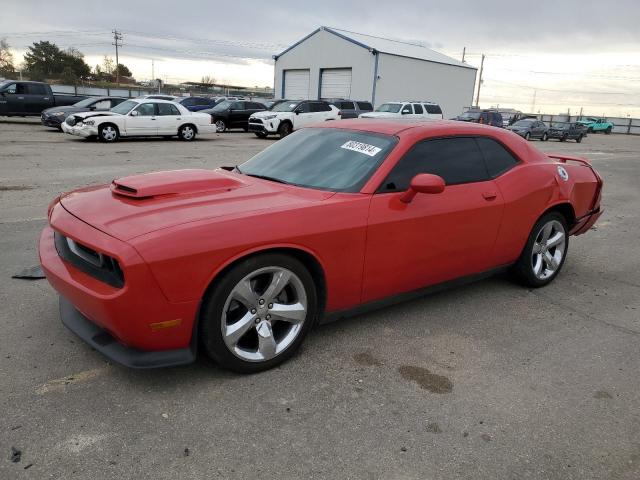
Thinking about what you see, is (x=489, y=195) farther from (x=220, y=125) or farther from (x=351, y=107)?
(x=351, y=107)

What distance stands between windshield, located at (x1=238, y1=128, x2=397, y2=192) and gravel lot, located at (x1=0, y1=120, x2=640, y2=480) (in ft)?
3.56

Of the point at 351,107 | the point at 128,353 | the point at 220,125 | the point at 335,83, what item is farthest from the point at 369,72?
the point at 128,353

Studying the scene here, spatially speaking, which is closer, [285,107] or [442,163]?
[442,163]

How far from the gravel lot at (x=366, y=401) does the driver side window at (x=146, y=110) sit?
1467 cm

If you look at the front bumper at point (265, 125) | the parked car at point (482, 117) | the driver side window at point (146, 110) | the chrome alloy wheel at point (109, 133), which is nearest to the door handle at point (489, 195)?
the chrome alloy wheel at point (109, 133)

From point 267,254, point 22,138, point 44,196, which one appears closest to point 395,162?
point 267,254

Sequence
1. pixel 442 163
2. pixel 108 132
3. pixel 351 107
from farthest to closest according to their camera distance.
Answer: pixel 351 107
pixel 108 132
pixel 442 163

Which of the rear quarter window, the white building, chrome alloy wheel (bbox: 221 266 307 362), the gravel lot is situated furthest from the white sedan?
the white building

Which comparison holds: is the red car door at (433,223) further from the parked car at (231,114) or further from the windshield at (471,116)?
the windshield at (471,116)

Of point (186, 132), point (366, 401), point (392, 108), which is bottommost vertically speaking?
point (186, 132)

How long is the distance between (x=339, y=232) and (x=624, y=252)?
4793 millimetres

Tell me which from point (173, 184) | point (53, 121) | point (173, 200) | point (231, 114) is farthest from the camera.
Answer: point (231, 114)

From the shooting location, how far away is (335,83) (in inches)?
1679

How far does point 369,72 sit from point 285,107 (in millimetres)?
18366
